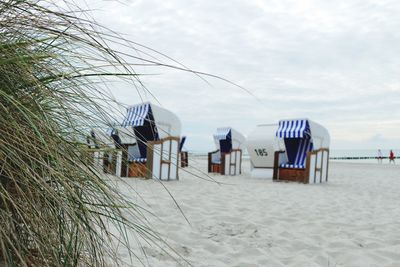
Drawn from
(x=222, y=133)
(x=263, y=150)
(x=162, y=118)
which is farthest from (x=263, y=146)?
(x=222, y=133)

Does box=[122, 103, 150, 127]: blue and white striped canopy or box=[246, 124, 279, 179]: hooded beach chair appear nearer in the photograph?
box=[122, 103, 150, 127]: blue and white striped canopy

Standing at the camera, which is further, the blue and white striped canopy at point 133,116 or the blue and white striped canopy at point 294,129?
the blue and white striped canopy at point 294,129

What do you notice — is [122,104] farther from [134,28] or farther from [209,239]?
[209,239]

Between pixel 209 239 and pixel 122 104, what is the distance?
1.76m

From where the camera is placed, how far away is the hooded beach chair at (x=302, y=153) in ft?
29.3

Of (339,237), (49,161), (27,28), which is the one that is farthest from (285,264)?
(27,28)

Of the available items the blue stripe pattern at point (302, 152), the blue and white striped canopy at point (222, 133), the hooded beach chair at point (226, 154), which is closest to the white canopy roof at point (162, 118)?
the blue stripe pattern at point (302, 152)

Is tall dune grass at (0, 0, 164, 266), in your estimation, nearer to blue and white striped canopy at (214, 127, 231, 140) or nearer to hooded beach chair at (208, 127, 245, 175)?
hooded beach chair at (208, 127, 245, 175)

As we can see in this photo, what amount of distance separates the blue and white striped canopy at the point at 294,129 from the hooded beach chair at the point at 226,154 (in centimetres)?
213

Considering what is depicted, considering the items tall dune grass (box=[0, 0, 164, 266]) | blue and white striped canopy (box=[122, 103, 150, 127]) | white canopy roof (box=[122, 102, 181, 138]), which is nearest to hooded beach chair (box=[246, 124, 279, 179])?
white canopy roof (box=[122, 102, 181, 138])

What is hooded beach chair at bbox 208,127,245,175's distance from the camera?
11281mm

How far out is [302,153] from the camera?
9.56m

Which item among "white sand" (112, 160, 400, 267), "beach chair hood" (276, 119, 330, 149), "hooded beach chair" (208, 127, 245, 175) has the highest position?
"beach chair hood" (276, 119, 330, 149)

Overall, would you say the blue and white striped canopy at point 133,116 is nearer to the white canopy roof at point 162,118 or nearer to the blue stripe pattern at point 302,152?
the white canopy roof at point 162,118
